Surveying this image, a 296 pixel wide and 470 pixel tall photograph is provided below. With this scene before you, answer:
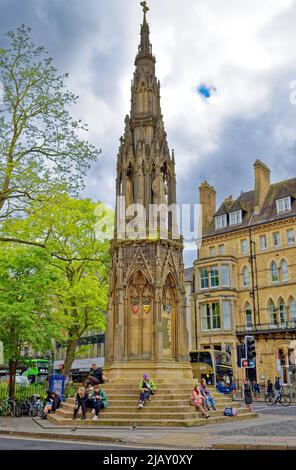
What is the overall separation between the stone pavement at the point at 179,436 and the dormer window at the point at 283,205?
35297mm

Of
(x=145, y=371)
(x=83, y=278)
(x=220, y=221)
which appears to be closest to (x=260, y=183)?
(x=220, y=221)

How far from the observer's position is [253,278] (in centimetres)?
5003

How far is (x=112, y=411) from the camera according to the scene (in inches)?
674

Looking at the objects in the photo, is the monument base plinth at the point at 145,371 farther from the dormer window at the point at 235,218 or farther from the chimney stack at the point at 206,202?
the chimney stack at the point at 206,202

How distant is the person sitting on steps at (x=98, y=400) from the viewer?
16.8 meters

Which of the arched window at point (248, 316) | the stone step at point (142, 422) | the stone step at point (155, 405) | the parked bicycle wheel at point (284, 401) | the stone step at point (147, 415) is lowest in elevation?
the parked bicycle wheel at point (284, 401)

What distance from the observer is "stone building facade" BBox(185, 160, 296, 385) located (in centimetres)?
4666

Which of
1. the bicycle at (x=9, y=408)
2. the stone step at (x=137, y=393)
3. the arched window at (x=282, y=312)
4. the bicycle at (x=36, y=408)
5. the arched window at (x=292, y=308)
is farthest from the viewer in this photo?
the arched window at (x=282, y=312)

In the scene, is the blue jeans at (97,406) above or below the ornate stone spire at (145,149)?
below

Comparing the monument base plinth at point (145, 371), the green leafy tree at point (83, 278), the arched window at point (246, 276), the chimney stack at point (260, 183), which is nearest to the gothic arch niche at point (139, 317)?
the monument base plinth at point (145, 371)

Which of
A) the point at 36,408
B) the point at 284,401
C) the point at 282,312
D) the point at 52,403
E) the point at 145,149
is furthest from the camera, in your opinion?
the point at 282,312

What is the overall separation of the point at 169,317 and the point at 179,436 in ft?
25.0

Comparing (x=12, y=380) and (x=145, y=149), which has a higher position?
(x=145, y=149)

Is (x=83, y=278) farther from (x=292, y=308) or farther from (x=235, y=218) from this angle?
(x=235, y=218)
